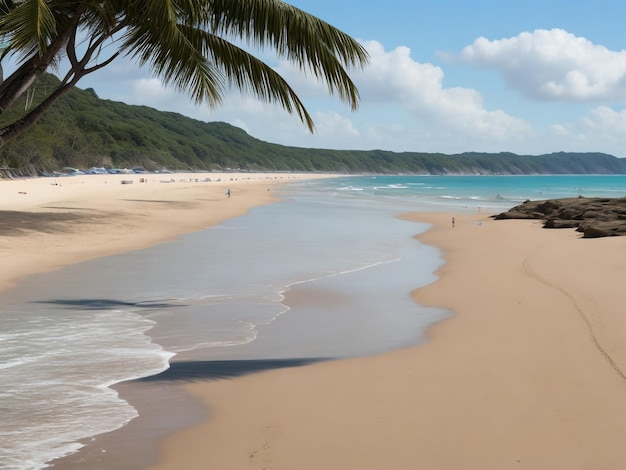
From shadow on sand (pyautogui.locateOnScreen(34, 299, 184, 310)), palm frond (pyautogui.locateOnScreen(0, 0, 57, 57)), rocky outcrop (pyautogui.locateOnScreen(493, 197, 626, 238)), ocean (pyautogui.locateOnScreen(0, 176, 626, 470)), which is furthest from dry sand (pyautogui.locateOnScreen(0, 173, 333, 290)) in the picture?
rocky outcrop (pyautogui.locateOnScreen(493, 197, 626, 238))

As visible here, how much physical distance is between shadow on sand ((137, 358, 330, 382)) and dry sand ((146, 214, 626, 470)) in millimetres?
224

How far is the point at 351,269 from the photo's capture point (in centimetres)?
1463

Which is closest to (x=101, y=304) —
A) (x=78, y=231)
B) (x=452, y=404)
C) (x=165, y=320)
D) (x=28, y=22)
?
(x=165, y=320)

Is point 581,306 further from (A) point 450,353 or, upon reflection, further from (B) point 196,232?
(B) point 196,232

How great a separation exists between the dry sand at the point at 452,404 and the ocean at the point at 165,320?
0.74 metres

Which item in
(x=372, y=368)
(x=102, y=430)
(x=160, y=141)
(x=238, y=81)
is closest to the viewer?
(x=102, y=430)

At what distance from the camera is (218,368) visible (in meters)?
6.92

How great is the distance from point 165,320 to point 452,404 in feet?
15.7

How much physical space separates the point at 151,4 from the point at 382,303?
211 inches

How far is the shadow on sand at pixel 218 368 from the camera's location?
6.58m

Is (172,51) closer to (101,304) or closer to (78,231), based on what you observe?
(101,304)

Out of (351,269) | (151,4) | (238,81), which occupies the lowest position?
(351,269)

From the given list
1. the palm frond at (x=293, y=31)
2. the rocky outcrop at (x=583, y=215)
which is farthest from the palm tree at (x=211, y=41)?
the rocky outcrop at (x=583, y=215)

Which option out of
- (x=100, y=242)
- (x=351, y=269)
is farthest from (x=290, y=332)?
(x=100, y=242)
